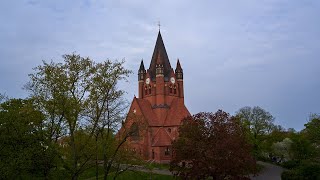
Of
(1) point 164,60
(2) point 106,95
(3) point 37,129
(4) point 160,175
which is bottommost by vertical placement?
(4) point 160,175

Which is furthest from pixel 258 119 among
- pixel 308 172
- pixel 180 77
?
pixel 308 172

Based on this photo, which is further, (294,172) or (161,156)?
(161,156)

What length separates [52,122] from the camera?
2369 centimetres

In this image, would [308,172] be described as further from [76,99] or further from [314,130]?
[76,99]

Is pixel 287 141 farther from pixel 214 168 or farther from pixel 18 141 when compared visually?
pixel 18 141

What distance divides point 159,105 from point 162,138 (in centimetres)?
621

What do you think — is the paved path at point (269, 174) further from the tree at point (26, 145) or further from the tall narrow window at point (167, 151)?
the tree at point (26, 145)

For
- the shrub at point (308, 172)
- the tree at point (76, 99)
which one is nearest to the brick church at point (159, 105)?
the shrub at point (308, 172)

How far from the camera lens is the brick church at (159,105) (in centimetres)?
6192

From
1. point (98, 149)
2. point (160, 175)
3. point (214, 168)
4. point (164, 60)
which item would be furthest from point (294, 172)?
point (164, 60)

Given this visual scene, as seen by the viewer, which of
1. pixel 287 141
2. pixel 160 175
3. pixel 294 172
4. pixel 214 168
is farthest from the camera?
pixel 287 141

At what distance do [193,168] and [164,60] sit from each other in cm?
3500

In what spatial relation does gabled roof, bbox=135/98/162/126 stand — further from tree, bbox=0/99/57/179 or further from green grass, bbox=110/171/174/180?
tree, bbox=0/99/57/179

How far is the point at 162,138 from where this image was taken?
62438 millimetres
